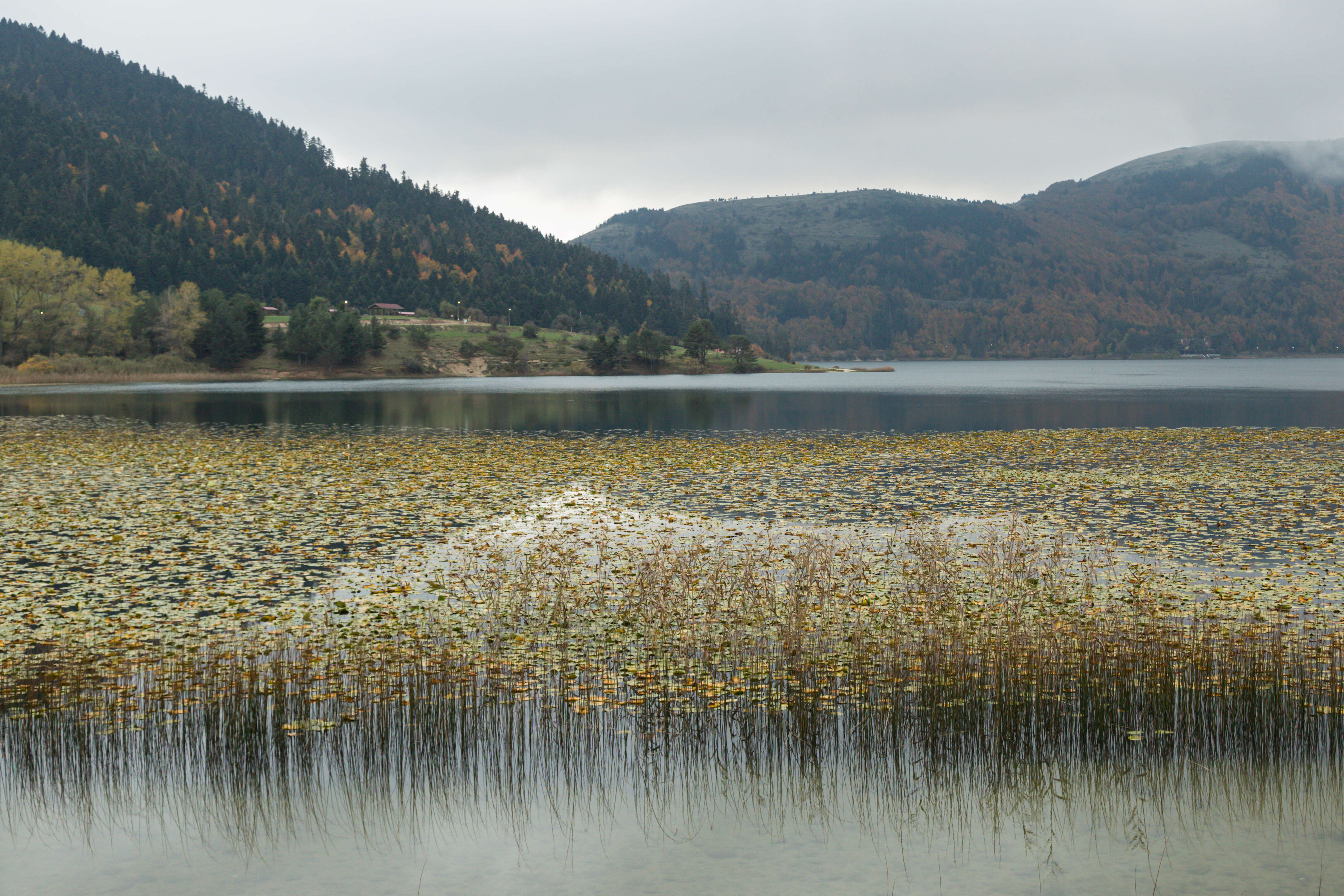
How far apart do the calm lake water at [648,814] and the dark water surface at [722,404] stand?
4365 cm

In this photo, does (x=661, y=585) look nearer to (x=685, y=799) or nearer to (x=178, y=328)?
(x=685, y=799)

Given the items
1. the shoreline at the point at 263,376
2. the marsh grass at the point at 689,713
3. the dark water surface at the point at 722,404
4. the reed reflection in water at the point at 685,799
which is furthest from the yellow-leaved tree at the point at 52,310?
the reed reflection in water at the point at 685,799

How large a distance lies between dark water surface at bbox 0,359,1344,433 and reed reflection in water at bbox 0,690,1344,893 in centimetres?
4331

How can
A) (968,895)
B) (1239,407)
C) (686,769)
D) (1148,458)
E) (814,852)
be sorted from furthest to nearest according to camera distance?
(1239,407), (1148,458), (686,769), (814,852), (968,895)

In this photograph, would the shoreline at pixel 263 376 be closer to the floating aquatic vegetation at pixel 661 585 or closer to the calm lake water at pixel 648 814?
the floating aquatic vegetation at pixel 661 585

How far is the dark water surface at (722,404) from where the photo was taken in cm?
5794

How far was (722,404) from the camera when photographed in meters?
80.9

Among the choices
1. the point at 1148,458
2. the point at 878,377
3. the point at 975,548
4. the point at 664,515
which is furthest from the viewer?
the point at 878,377

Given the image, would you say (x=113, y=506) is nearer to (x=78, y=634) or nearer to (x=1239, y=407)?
(x=78, y=634)

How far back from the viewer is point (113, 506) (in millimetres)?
25156

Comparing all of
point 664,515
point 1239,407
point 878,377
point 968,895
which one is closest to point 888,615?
point 968,895

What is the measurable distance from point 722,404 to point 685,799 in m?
72.5

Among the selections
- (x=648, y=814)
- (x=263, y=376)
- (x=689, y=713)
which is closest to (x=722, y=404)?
(x=689, y=713)

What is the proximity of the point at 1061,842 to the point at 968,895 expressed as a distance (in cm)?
122
